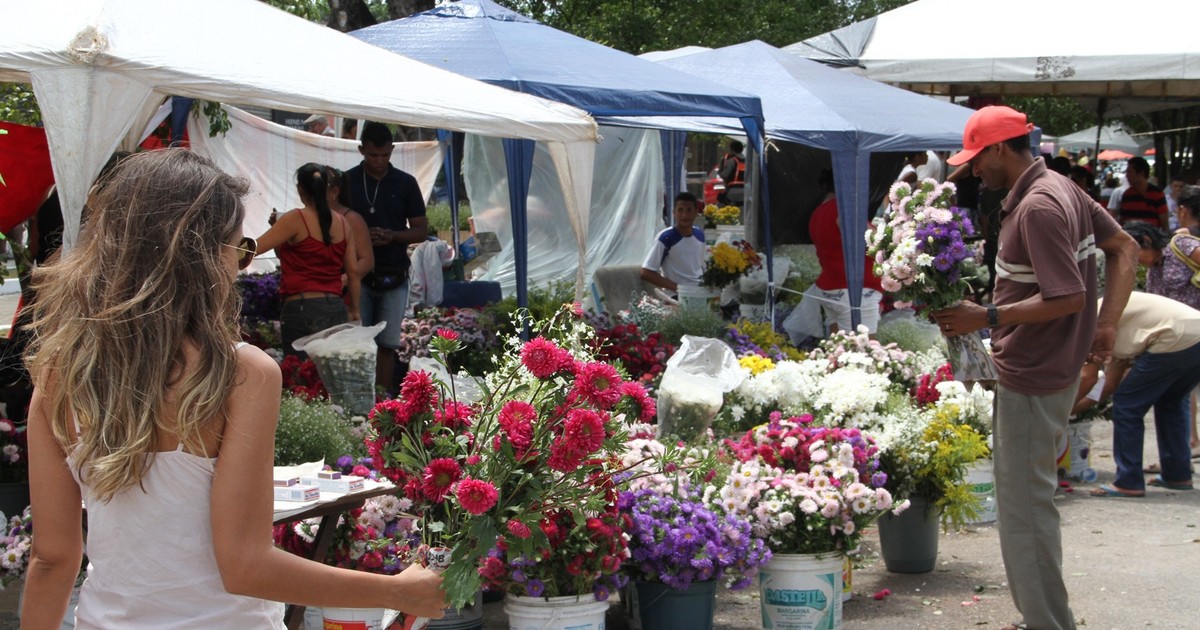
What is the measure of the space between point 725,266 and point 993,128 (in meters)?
6.48

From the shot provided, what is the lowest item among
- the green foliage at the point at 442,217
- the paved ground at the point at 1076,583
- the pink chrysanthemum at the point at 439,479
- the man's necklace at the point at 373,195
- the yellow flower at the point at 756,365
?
the paved ground at the point at 1076,583

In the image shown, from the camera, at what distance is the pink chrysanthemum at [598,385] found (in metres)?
3.08

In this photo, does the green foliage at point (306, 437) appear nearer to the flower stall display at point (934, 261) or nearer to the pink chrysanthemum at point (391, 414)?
the pink chrysanthemum at point (391, 414)

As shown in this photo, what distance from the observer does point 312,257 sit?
702 cm

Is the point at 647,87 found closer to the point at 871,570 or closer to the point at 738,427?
the point at 738,427

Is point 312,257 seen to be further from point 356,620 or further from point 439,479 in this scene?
point 439,479

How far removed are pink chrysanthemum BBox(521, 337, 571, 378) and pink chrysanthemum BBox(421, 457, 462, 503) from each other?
34 cm

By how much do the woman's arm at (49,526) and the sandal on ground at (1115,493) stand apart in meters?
6.82

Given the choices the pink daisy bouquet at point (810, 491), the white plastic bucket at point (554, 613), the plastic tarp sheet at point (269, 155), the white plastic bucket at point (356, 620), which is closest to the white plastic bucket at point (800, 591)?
the pink daisy bouquet at point (810, 491)

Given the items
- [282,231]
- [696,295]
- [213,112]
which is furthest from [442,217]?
[282,231]

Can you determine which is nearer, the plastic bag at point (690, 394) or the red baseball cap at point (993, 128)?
the red baseball cap at point (993, 128)

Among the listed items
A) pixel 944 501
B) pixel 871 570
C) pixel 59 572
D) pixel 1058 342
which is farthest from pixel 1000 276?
pixel 59 572

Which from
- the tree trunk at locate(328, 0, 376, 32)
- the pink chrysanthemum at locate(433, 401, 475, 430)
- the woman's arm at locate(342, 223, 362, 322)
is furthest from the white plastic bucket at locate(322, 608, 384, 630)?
the tree trunk at locate(328, 0, 376, 32)

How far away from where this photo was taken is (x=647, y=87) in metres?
8.62
